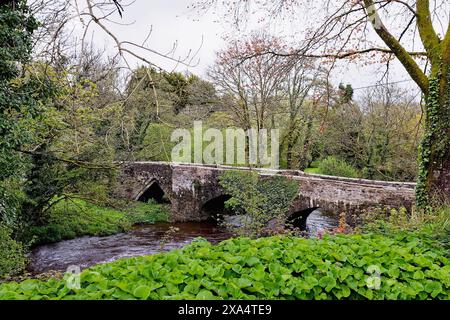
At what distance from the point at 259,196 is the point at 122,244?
629 cm

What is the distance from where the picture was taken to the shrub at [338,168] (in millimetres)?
18094

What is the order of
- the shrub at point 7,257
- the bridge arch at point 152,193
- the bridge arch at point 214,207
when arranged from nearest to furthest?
the shrub at point 7,257
the bridge arch at point 214,207
the bridge arch at point 152,193

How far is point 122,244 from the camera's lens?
606 inches

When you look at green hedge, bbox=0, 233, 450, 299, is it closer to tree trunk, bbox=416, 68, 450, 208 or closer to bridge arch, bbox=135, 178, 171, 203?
tree trunk, bbox=416, 68, 450, 208

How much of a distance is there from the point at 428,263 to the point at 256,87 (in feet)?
46.3

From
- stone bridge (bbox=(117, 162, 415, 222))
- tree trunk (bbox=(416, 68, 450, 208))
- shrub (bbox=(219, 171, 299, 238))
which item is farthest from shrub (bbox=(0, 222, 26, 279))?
tree trunk (bbox=(416, 68, 450, 208))

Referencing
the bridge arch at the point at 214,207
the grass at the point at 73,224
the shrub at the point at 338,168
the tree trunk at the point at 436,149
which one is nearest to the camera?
the tree trunk at the point at 436,149

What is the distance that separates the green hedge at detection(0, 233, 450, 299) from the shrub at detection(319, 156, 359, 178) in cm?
1452

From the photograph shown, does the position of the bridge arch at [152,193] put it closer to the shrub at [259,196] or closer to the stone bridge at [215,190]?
the stone bridge at [215,190]

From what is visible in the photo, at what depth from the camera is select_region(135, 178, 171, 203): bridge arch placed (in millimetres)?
23584

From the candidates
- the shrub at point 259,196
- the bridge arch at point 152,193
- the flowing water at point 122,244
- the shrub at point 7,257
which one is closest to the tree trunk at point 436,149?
the shrub at point 259,196

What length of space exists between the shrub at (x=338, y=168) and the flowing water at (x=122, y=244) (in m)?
2.18

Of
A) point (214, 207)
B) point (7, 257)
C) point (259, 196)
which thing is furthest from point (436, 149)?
point (214, 207)
